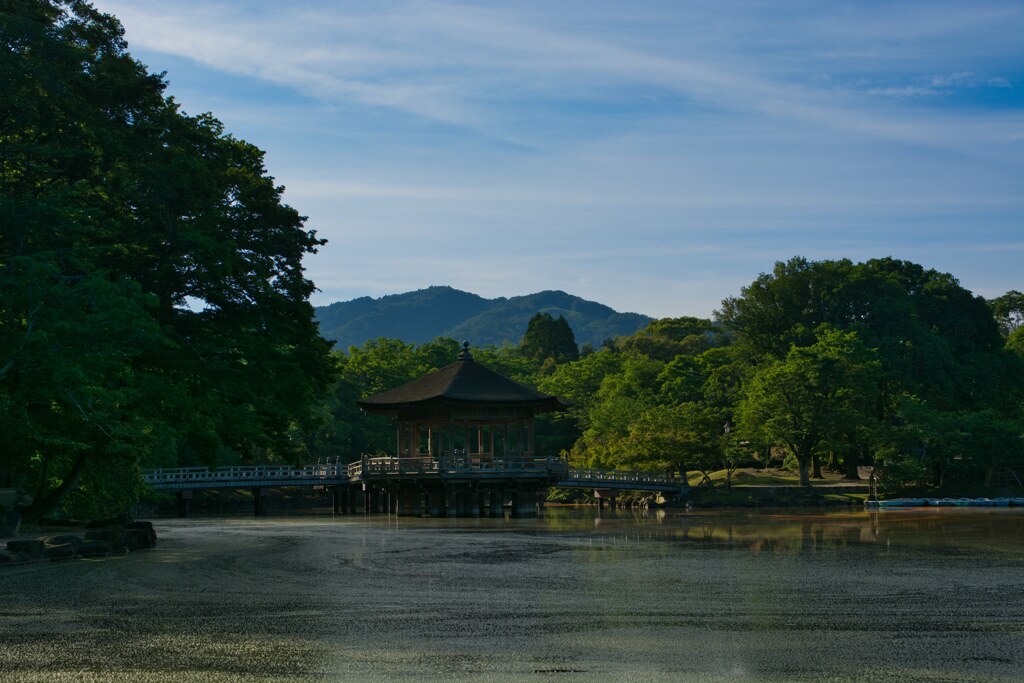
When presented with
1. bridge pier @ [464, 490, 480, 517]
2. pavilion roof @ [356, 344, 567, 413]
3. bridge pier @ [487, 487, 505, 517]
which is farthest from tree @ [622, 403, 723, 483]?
bridge pier @ [464, 490, 480, 517]

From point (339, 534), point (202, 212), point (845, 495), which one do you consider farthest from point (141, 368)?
point (845, 495)

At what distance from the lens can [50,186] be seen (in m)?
23.1

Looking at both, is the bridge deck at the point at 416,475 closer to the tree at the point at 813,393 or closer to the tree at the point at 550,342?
the tree at the point at 813,393

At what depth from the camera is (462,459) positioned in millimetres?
47719

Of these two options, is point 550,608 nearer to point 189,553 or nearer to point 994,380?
point 189,553

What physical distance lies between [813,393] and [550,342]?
54441mm

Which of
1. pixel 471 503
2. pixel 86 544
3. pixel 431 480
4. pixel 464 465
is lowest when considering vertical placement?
pixel 471 503

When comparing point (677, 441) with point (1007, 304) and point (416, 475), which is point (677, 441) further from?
point (1007, 304)

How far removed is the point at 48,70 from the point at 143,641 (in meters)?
16.8

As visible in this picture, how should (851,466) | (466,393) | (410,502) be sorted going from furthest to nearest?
(851,466)
(410,502)
(466,393)

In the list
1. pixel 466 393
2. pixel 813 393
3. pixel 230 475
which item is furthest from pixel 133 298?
pixel 813 393

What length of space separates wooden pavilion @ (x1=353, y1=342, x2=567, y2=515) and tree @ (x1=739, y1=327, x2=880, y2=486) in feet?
51.1

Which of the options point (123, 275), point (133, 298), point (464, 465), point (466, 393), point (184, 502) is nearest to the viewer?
point (133, 298)

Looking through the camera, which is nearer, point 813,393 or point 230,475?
point 230,475
